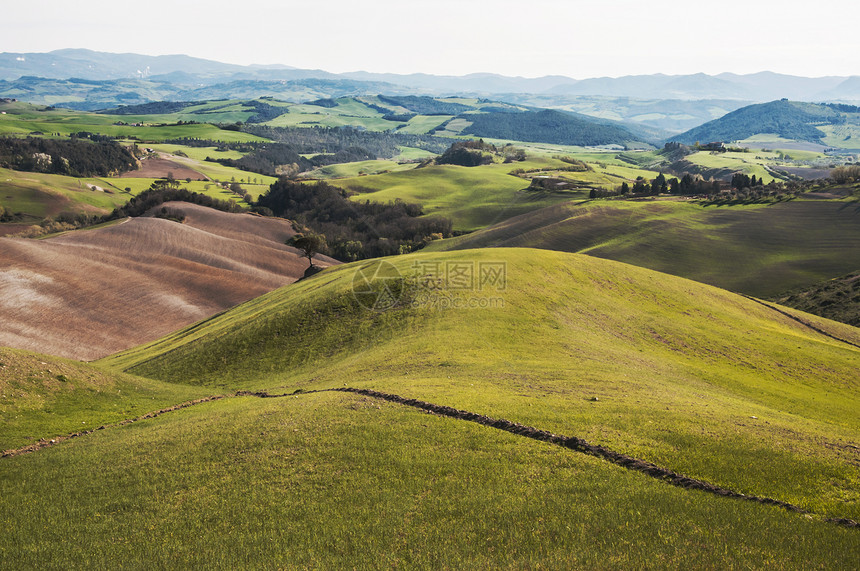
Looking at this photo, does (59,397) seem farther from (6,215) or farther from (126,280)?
(6,215)

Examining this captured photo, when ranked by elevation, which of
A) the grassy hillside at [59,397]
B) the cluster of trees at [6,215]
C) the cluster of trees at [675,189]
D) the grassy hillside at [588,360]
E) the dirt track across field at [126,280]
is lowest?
the dirt track across field at [126,280]

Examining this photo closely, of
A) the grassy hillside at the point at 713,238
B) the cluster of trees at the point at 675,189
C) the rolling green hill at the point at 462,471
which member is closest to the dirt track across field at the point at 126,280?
the grassy hillside at the point at 713,238

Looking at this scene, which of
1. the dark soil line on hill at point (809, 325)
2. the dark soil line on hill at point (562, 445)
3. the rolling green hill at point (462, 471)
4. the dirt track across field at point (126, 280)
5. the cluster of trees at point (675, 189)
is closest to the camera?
→ the rolling green hill at point (462, 471)

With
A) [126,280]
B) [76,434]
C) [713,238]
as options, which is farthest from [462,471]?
[713,238]

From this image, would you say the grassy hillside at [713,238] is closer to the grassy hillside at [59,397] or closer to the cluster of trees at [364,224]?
the cluster of trees at [364,224]

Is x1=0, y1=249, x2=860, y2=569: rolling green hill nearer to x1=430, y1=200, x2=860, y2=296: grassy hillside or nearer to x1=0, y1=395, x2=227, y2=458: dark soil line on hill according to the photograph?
x1=0, y1=395, x2=227, y2=458: dark soil line on hill

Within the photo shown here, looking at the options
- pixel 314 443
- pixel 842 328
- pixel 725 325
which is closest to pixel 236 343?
pixel 314 443
